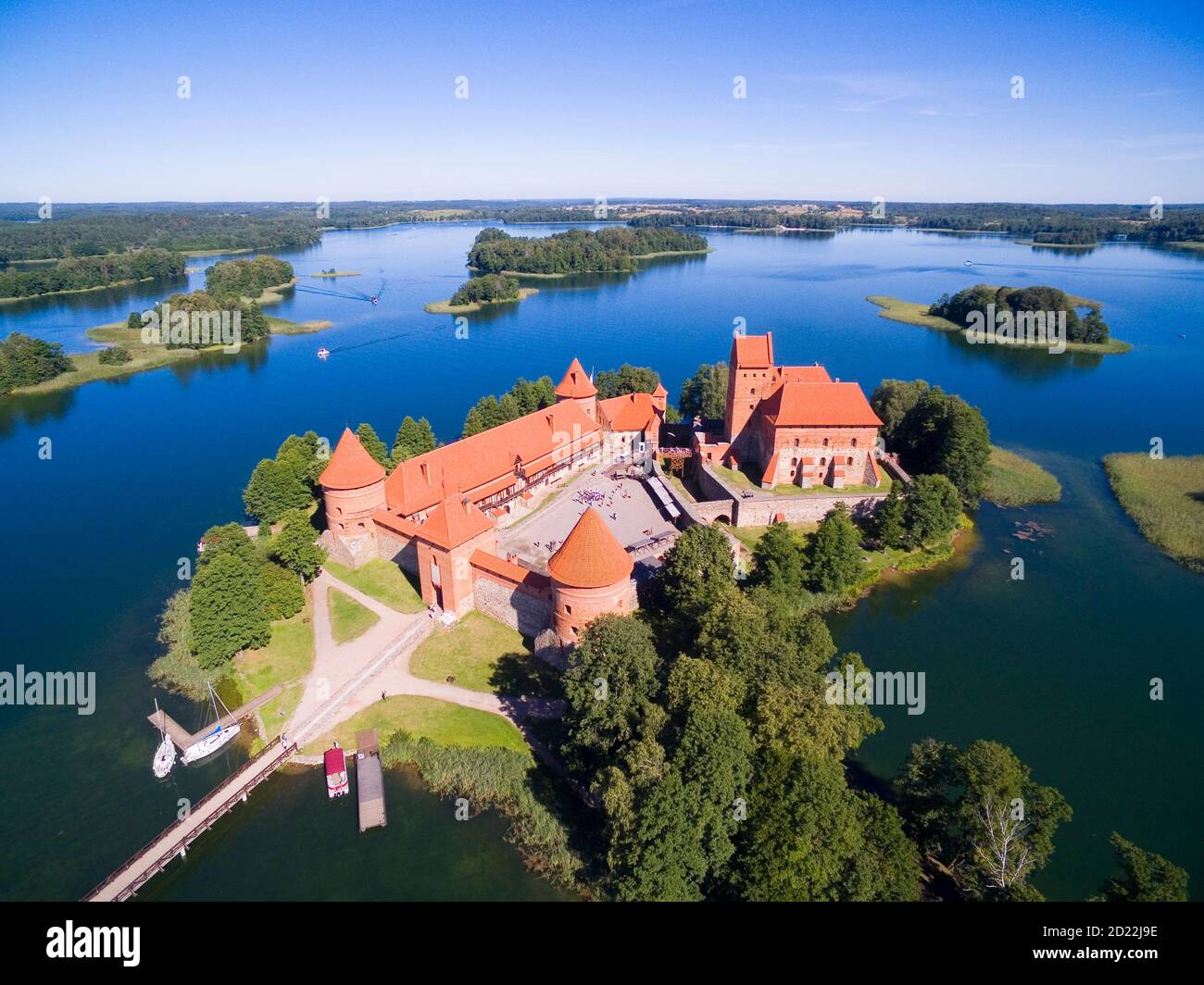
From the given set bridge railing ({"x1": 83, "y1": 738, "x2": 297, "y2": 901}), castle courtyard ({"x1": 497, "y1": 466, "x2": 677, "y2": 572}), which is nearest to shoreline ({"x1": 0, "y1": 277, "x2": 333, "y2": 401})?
castle courtyard ({"x1": 497, "y1": 466, "x2": 677, "y2": 572})

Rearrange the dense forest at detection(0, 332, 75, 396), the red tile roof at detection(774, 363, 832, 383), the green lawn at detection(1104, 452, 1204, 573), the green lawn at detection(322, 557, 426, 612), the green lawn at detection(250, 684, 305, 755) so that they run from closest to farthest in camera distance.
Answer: the green lawn at detection(250, 684, 305, 755)
the green lawn at detection(322, 557, 426, 612)
the green lawn at detection(1104, 452, 1204, 573)
the red tile roof at detection(774, 363, 832, 383)
the dense forest at detection(0, 332, 75, 396)

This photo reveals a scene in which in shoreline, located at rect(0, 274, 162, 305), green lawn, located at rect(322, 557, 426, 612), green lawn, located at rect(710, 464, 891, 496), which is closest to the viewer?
green lawn, located at rect(322, 557, 426, 612)

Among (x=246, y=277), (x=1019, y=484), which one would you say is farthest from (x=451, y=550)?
(x=246, y=277)

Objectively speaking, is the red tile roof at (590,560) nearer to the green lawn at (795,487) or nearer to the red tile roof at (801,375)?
the green lawn at (795,487)

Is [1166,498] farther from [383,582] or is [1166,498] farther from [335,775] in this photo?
[335,775]

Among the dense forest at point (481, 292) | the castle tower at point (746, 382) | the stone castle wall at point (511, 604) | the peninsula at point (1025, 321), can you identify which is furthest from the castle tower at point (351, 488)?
the peninsula at point (1025, 321)

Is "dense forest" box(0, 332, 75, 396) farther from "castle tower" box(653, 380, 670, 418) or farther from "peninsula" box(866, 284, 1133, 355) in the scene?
"peninsula" box(866, 284, 1133, 355)
